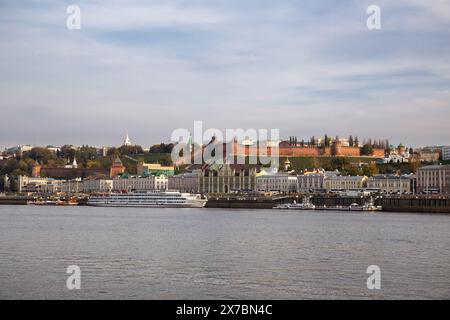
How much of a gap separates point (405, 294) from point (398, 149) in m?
90.4

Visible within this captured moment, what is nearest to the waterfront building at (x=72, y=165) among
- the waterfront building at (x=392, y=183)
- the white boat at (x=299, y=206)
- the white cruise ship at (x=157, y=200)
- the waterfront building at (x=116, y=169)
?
the waterfront building at (x=116, y=169)

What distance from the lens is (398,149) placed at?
338 feet

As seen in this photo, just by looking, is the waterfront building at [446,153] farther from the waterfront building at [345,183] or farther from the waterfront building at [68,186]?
the waterfront building at [68,186]

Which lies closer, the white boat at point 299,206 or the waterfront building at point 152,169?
the white boat at point 299,206

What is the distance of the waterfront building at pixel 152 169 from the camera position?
301ft

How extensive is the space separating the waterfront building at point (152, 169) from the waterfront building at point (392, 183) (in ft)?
96.3

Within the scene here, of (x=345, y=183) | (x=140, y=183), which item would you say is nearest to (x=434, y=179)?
(x=345, y=183)

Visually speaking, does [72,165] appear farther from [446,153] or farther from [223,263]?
[223,263]

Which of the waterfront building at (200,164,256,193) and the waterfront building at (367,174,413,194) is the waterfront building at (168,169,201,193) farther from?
the waterfront building at (367,174,413,194)

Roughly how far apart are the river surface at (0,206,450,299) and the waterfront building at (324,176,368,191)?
137 ft

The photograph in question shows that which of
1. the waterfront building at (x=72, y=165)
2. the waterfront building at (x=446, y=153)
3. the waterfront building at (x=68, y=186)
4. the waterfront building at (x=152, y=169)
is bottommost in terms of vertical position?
the waterfront building at (x=68, y=186)

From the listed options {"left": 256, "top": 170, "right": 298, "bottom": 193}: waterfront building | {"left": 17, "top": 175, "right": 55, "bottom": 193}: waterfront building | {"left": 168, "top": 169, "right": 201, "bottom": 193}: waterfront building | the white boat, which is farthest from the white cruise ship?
{"left": 17, "top": 175, "right": 55, "bottom": 193}: waterfront building

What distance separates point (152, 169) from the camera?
95750 millimetres
